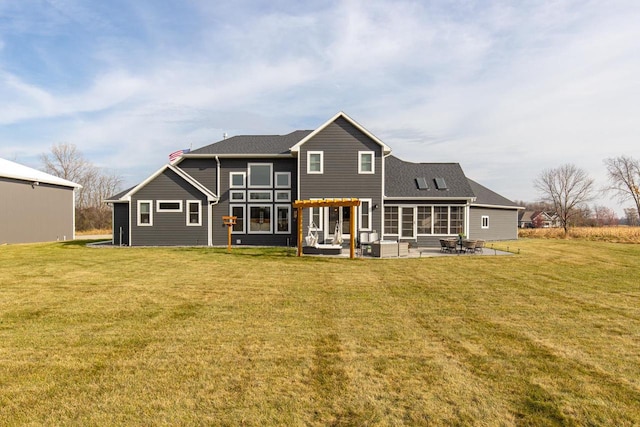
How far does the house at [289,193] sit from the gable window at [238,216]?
0.06 meters

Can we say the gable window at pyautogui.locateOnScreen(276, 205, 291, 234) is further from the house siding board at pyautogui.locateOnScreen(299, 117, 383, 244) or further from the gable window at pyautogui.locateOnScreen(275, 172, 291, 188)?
the house siding board at pyautogui.locateOnScreen(299, 117, 383, 244)

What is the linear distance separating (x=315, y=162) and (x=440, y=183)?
28.2 ft

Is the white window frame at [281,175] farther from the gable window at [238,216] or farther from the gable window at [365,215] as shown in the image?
the gable window at [365,215]

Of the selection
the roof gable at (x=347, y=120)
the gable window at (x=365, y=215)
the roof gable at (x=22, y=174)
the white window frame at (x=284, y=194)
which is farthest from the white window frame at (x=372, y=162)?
the roof gable at (x=22, y=174)

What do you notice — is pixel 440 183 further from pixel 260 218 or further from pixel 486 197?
pixel 260 218

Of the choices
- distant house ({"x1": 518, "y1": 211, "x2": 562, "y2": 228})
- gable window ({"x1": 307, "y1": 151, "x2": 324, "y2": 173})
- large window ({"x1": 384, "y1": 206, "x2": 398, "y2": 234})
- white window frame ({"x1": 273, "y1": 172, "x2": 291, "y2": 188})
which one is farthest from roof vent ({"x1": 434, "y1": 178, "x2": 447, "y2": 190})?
distant house ({"x1": 518, "y1": 211, "x2": 562, "y2": 228})

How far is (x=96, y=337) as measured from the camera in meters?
5.52

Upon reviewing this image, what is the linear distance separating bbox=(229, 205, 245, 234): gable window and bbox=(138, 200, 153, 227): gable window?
15.1 feet

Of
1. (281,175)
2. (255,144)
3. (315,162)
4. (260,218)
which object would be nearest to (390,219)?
(315,162)

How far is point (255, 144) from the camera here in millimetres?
23422

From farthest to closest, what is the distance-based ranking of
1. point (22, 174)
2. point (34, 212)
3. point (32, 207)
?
point (34, 212) < point (32, 207) < point (22, 174)

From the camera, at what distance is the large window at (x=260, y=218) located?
22109 mm

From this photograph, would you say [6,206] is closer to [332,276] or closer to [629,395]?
[332,276]

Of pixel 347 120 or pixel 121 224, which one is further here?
pixel 121 224
